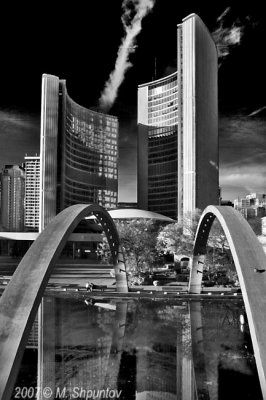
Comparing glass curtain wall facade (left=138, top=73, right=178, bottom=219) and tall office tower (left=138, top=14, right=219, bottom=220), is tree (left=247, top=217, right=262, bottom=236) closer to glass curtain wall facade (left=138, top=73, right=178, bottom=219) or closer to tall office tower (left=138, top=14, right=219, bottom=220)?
tall office tower (left=138, top=14, right=219, bottom=220)

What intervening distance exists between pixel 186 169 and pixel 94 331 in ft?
309

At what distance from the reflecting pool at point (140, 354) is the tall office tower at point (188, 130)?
65.4 metres

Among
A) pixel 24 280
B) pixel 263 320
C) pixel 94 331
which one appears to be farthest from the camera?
pixel 94 331

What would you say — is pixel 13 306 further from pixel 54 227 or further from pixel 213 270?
pixel 213 270

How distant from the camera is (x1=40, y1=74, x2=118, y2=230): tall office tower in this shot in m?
119

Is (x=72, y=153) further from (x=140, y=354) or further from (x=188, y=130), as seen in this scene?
(x=140, y=354)

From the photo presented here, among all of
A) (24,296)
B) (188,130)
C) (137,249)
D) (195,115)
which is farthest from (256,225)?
(24,296)

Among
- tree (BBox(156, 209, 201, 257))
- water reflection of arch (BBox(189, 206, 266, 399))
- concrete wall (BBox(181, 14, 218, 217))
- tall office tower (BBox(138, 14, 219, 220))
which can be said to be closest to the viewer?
water reflection of arch (BBox(189, 206, 266, 399))

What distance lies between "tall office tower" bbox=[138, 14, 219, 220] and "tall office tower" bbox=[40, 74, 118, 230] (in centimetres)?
1897

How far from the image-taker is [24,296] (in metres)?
11.7

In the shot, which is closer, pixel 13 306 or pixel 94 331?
pixel 13 306

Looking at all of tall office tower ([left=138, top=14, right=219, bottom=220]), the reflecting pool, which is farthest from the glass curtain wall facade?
the reflecting pool

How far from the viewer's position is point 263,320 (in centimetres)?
1132

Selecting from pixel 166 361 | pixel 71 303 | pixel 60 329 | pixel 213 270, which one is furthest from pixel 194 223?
pixel 166 361
